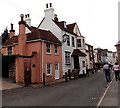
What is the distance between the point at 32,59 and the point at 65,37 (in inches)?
313

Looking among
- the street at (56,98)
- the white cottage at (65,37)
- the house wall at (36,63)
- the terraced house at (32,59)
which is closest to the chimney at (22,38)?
the terraced house at (32,59)

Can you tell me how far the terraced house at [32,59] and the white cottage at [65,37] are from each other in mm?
2488

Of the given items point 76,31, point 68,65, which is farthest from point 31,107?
point 76,31

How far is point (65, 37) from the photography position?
28.5 meters

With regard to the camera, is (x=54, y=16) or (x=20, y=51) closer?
(x=20, y=51)

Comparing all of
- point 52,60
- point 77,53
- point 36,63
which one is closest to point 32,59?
point 36,63

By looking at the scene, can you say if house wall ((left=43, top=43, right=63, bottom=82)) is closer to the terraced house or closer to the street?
the terraced house

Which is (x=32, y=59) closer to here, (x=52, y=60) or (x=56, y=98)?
(x=52, y=60)

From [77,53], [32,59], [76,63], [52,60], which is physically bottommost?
[76,63]

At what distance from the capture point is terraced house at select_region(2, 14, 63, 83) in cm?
2033

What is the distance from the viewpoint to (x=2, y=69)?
2308 centimetres

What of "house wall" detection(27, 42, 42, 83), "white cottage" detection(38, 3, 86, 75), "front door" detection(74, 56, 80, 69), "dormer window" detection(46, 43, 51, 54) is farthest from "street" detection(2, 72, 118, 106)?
"front door" detection(74, 56, 80, 69)

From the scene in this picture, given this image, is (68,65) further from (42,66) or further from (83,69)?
(42,66)

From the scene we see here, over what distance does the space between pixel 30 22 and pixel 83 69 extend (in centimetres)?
1185
